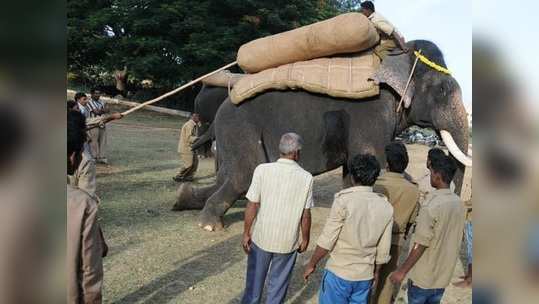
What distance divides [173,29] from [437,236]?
2157 centimetres

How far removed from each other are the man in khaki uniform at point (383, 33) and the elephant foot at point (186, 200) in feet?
10.8

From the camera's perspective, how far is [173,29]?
22.8 metres

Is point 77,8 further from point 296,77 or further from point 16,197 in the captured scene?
point 16,197

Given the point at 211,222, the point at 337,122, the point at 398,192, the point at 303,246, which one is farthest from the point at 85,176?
the point at 398,192

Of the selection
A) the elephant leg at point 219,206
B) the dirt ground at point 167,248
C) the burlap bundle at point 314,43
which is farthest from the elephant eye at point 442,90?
the elephant leg at point 219,206

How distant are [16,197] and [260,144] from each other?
481 cm

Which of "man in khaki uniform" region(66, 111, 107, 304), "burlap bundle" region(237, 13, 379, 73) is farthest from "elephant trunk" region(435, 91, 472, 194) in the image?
"man in khaki uniform" region(66, 111, 107, 304)

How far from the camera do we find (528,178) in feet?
3.40

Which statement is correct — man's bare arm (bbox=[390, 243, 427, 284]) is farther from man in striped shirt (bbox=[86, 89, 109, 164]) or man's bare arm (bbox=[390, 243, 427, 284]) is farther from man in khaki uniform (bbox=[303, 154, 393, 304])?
man in striped shirt (bbox=[86, 89, 109, 164])

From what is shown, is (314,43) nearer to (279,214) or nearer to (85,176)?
(279,214)

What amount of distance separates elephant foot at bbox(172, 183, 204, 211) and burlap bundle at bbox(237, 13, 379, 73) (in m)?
2.06

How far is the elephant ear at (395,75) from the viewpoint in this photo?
5352 mm

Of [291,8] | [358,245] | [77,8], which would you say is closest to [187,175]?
[358,245]

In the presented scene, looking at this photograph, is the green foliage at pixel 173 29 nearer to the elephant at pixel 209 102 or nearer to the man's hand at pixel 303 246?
the elephant at pixel 209 102
